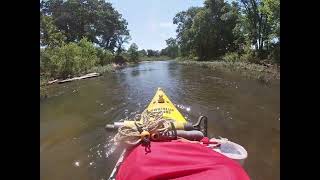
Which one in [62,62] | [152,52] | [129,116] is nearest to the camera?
[129,116]

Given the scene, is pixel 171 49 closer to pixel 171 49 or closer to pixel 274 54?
pixel 171 49

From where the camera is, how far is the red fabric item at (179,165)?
243cm

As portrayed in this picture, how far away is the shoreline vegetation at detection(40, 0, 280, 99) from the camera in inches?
636

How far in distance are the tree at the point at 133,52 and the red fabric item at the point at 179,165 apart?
130 ft

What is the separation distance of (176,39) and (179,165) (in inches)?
2003

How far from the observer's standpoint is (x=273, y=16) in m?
17.8

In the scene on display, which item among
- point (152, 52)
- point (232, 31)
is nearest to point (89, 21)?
point (232, 31)

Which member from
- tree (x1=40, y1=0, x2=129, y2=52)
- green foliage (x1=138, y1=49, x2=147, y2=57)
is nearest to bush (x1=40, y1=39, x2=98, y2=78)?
tree (x1=40, y1=0, x2=129, y2=52)

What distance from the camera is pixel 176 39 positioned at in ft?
173

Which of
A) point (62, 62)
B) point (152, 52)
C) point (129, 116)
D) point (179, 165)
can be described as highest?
point (152, 52)

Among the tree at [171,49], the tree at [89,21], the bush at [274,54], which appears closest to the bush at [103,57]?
the tree at [89,21]
